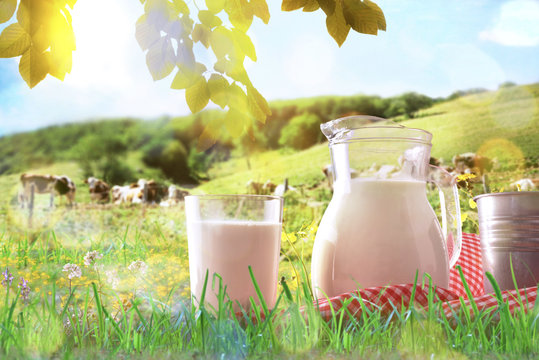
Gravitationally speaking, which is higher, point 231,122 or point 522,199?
point 231,122

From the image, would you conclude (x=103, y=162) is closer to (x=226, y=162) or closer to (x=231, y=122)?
(x=226, y=162)

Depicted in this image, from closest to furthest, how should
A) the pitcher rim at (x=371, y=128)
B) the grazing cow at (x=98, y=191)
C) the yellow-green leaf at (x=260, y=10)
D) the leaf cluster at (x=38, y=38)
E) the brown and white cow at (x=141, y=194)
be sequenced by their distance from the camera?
1. the leaf cluster at (x=38, y=38)
2. the pitcher rim at (x=371, y=128)
3. the yellow-green leaf at (x=260, y=10)
4. the brown and white cow at (x=141, y=194)
5. the grazing cow at (x=98, y=191)

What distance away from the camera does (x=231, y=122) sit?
3.99 ft

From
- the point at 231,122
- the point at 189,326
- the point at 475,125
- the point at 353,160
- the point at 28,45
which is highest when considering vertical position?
the point at 475,125

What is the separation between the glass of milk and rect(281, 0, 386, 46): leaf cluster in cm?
38

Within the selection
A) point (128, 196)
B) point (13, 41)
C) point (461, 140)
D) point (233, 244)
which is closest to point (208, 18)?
point (13, 41)

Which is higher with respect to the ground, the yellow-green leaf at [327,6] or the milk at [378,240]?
the yellow-green leaf at [327,6]

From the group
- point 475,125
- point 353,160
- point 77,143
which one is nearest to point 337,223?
point 353,160

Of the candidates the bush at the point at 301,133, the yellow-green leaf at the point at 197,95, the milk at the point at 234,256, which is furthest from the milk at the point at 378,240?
the bush at the point at 301,133

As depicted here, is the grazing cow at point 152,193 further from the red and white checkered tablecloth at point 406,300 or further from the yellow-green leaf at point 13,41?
the red and white checkered tablecloth at point 406,300

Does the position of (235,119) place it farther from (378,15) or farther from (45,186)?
(45,186)

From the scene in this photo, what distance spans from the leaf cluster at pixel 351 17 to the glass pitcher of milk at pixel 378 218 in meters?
0.19

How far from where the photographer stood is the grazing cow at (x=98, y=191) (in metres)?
8.56

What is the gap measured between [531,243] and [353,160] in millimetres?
388
